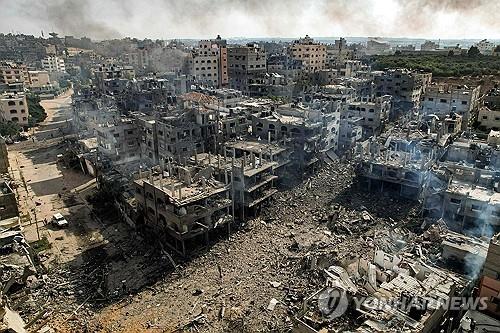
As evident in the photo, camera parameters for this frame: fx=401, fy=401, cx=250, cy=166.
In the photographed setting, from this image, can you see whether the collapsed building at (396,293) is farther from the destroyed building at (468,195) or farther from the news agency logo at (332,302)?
the destroyed building at (468,195)

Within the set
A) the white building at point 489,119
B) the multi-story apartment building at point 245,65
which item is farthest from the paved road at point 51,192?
the white building at point 489,119

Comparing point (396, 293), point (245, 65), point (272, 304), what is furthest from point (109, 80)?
point (396, 293)

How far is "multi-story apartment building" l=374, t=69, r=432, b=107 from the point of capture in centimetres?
5225

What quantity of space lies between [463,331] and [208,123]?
24.8 m

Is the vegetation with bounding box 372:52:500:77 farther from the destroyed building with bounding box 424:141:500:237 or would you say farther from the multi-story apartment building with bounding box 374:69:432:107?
the destroyed building with bounding box 424:141:500:237

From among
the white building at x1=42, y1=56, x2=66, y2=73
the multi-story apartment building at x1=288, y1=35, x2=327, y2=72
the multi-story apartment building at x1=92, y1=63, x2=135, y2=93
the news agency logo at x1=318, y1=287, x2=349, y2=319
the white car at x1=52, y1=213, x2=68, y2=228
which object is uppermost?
the multi-story apartment building at x1=288, y1=35, x2=327, y2=72

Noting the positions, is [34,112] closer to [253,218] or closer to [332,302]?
[253,218]

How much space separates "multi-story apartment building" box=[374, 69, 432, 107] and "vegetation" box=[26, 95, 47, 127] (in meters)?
49.3

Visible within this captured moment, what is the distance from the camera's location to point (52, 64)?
9900cm

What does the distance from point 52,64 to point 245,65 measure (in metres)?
59.5

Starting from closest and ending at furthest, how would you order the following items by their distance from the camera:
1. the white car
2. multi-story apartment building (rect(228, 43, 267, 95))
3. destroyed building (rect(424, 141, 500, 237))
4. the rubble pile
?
1. the rubble pile
2. destroyed building (rect(424, 141, 500, 237))
3. the white car
4. multi-story apartment building (rect(228, 43, 267, 95))

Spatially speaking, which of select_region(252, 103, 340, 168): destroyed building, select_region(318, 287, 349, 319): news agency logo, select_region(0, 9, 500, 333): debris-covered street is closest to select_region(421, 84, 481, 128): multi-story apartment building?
select_region(0, 9, 500, 333): debris-covered street

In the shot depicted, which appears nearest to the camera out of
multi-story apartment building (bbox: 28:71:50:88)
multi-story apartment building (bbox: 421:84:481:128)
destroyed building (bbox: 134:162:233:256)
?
destroyed building (bbox: 134:162:233:256)

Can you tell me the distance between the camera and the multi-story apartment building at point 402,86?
5225 centimetres
